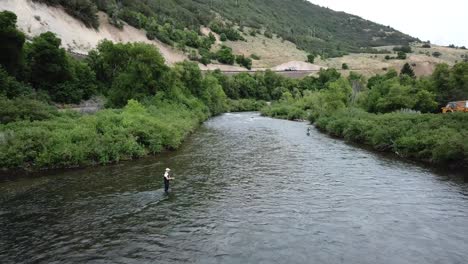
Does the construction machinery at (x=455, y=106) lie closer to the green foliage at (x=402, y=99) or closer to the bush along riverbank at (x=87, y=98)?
the green foliage at (x=402, y=99)

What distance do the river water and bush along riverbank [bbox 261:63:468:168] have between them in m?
3.19

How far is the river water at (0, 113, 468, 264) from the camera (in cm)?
1761

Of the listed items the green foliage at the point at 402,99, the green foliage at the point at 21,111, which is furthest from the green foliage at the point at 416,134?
the green foliage at the point at 21,111

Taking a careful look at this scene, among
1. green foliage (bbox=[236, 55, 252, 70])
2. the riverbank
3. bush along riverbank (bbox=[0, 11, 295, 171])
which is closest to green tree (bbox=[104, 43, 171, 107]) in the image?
bush along riverbank (bbox=[0, 11, 295, 171])

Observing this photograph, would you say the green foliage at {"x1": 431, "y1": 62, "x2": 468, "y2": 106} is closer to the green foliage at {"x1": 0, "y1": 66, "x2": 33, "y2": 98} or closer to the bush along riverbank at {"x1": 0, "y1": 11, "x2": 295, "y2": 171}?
the bush along riverbank at {"x1": 0, "y1": 11, "x2": 295, "y2": 171}

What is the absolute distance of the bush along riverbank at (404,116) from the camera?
35994mm

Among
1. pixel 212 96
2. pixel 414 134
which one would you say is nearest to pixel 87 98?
pixel 212 96

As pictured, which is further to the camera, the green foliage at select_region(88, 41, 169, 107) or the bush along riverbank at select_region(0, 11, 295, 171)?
the green foliage at select_region(88, 41, 169, 107)

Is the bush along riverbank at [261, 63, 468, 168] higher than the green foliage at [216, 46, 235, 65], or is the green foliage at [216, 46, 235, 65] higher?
the green foliage at [216, 46, 235, 65]

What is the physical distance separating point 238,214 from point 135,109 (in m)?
28.1

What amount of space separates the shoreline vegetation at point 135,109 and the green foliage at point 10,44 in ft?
0.38

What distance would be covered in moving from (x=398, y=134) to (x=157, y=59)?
34062mm

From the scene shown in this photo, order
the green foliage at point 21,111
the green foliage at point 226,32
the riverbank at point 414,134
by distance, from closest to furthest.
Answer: the riverbank at point 414,134 → the green foliage at point 21,111 → the green foliage at point 226,32

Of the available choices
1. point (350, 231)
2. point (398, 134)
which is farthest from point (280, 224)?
point (398, 134)
